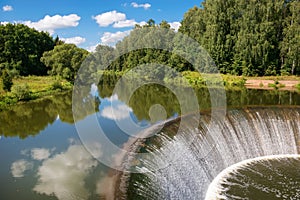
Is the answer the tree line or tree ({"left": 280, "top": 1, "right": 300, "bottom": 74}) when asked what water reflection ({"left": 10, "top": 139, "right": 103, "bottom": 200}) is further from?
the tree line

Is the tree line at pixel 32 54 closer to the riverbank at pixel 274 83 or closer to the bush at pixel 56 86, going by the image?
the bush at pixel 56 86

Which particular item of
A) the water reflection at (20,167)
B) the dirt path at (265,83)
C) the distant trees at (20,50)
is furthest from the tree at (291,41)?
the distant trees at (20,50)

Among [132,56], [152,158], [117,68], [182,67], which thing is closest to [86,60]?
[132,56]

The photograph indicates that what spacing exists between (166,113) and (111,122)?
7.72 ft

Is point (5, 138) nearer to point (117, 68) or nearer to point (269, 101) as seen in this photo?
point (269, 101)

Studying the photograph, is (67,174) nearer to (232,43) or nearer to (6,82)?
(6,82)

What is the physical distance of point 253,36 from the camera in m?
19.8

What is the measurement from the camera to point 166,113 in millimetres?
11508

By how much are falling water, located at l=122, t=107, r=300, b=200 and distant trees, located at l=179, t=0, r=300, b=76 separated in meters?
12.4

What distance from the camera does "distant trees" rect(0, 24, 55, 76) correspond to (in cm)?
2800

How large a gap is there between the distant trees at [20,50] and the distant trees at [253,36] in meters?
17.4

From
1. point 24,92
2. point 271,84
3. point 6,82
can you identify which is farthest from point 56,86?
point 271,84

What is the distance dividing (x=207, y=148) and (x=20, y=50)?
2697 cm

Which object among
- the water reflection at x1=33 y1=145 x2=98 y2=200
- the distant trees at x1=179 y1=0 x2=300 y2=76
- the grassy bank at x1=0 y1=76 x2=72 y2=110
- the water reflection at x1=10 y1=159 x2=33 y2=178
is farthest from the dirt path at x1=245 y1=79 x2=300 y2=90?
the water reflection at x1=10 y1=159 x2=33 y2=178
